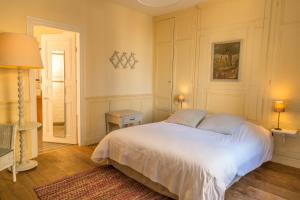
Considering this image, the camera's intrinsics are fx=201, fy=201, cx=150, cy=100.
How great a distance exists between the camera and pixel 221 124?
304 centimetres

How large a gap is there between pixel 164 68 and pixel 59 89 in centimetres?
241

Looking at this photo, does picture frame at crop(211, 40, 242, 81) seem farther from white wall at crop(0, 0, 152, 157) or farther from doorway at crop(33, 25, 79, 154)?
doorway at crop(33, 25, 79, 154)

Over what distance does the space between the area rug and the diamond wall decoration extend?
2.33 metres

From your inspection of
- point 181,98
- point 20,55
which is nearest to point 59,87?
point 20,55

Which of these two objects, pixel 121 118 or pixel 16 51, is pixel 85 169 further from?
pixel 16 51

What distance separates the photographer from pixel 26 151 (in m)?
3.17

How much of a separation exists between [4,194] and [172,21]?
14.0 feet

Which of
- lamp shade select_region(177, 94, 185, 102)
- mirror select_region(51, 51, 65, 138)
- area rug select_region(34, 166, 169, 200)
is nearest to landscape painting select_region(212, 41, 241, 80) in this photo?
lamp shade select_region(177, 94, 185, 102)

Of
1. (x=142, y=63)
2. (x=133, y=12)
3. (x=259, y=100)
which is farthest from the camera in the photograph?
(x=142, y=63)

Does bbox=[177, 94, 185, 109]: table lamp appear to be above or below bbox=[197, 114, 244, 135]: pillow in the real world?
above

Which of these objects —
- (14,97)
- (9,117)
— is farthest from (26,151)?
(14,97)

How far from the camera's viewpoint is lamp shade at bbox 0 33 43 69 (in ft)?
7.91

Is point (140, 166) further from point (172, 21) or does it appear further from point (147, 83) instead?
point (172, 21)

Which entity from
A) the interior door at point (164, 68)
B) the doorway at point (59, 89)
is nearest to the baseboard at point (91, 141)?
the doorway at point (59, 89)
